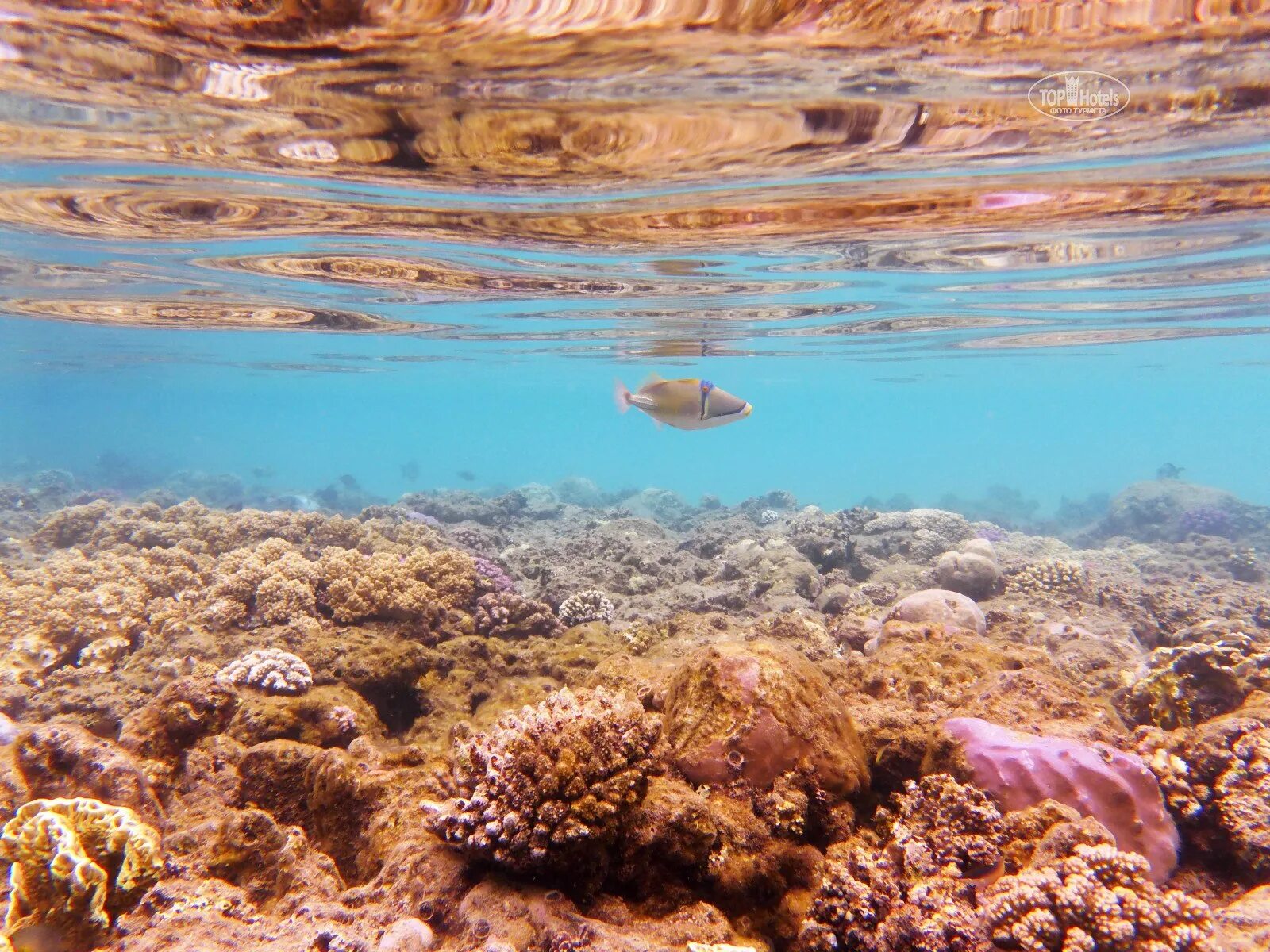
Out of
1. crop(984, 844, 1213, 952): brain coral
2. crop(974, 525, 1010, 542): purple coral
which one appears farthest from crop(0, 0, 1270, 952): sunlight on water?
crop(974, 525, 1010, 542): purple coral

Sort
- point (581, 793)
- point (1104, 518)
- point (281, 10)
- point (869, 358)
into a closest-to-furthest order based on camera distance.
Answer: point (581, 793) → point (281, 10) → point (1104, 518) → point (869, 358)

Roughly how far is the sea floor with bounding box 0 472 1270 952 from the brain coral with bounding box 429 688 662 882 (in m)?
0.02

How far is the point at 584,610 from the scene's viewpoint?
32.8 ft

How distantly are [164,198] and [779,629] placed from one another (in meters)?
12.4

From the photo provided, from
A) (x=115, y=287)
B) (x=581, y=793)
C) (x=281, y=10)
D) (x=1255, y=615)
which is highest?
(x=281, y=10)

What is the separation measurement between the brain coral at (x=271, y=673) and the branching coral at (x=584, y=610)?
14.2ft

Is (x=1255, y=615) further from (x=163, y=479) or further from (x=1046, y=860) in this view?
(x=163, y=479)

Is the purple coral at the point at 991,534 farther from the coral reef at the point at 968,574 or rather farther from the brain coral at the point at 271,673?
the brain coral at the point at 271,673

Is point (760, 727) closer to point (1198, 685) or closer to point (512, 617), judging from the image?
point (1198, 685)

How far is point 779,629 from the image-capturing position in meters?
8.12

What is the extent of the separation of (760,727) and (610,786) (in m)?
1.01

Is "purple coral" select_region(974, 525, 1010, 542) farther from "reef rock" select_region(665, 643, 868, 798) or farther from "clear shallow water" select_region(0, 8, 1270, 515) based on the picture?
"reef rock" select_region(665, 643, 868, 798)

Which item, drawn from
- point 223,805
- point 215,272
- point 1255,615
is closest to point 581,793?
point 223,805

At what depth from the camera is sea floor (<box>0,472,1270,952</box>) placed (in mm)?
2789
